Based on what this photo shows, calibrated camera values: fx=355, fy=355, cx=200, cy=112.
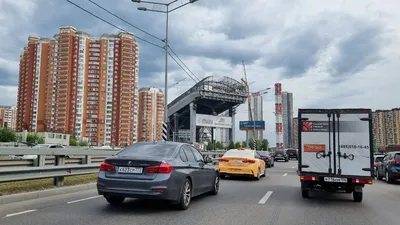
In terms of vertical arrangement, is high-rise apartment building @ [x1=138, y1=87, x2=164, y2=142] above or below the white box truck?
above

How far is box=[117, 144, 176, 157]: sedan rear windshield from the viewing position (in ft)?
25.7

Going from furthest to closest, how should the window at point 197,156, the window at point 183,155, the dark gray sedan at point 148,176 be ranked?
the window at point 197,156
the window at point 183,155
the dark gray sedan at point 148,176

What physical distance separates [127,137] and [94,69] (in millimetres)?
19782

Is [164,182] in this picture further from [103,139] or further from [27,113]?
[27,113]

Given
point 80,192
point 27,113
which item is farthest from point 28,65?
point 80,192

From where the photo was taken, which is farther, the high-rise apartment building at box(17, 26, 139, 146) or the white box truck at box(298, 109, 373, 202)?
the high-rise apartment building at box(17, 26, 139, 146)

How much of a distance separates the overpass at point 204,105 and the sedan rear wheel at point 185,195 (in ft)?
255

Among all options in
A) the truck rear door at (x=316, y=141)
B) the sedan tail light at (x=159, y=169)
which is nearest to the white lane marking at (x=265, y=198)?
the truck rear door at (x=316, y=141)

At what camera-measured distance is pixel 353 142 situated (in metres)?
9.73

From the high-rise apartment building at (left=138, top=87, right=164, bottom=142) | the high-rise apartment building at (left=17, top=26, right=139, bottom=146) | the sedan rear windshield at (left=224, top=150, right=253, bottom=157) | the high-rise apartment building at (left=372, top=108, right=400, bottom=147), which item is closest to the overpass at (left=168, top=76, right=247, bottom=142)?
the high-rise apartment building at (left=138, top=87, right=164, bottom=142)

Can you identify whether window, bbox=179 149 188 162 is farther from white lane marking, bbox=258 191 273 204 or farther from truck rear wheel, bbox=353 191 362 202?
truck rear wheel, bbox=353 191 362 202

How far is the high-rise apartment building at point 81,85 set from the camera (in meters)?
76.3

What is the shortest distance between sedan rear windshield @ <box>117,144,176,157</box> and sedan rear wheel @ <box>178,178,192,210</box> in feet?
2.52

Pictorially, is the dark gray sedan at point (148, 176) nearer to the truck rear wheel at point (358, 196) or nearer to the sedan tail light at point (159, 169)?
the sedan tail light at point (159, 169)
